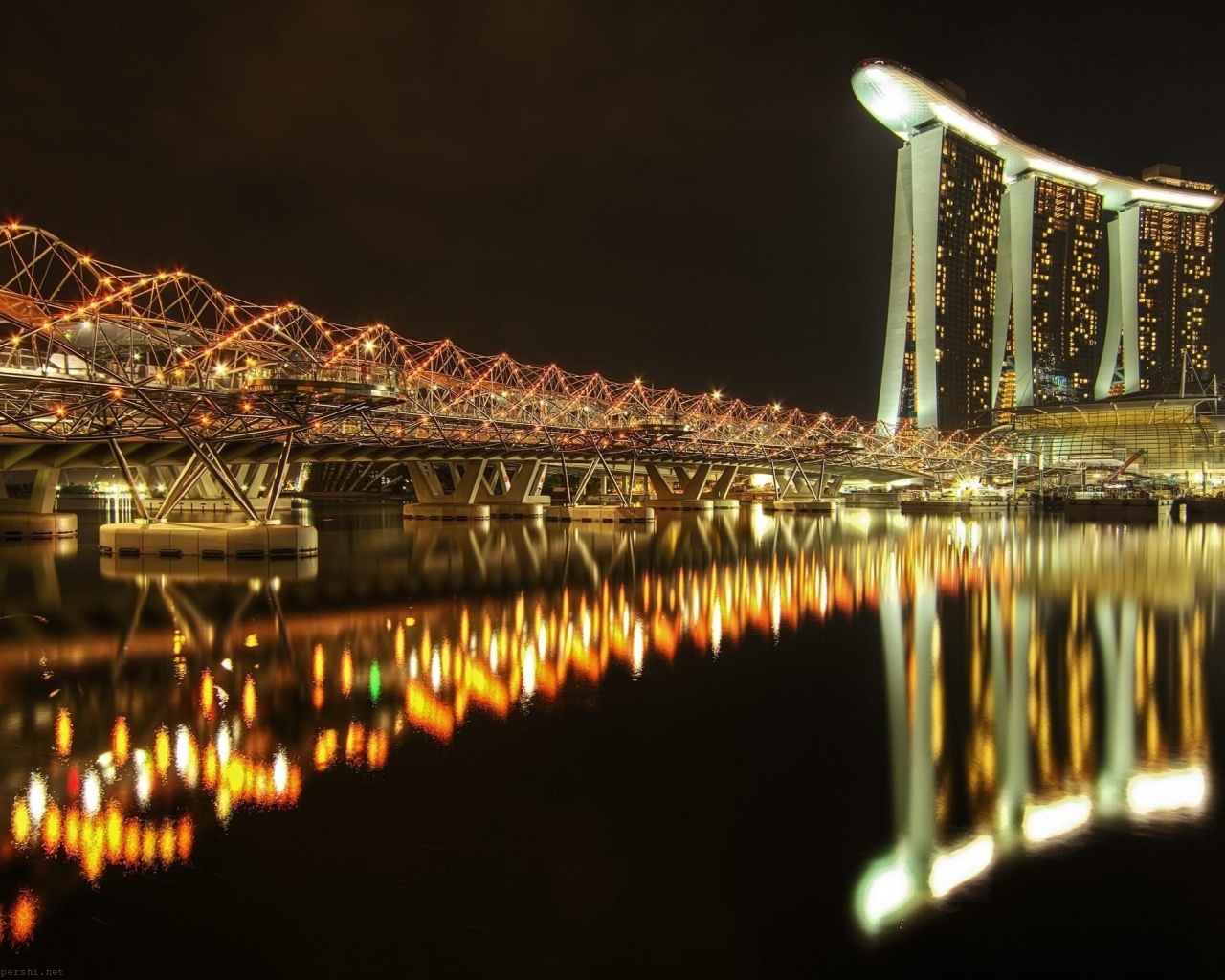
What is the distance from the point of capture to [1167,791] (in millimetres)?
7844

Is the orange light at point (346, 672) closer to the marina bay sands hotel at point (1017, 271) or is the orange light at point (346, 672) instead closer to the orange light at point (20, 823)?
the orange light at point (20, 823)

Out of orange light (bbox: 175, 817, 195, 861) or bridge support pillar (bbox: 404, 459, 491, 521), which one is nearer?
orange light (bbox: 175, 817, 195, 861)

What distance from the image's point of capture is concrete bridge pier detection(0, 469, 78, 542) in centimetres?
4072

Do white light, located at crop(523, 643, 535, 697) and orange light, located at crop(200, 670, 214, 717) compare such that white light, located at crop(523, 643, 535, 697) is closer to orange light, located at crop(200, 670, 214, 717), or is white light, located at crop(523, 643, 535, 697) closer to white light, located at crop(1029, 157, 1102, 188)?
orange light, located at crop(200, 670, 214, 717)

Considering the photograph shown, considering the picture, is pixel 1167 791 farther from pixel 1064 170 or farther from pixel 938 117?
pixel 1064 170

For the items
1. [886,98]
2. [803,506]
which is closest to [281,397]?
[803,506]

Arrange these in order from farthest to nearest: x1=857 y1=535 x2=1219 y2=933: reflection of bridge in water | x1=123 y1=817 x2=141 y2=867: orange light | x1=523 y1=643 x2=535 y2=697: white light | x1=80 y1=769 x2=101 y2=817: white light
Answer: x1=523 y1=643 x2=535 y2=697: white light, x1=80 y1=769 x2=101 y2=817: white light, x1=857 y1=535 x2=1219 y2=933: reflection of bridge in water, x1=123 y1=817 x2=141 y2=867: orange light

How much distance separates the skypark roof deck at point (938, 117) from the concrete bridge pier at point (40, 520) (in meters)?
133

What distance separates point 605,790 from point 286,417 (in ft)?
82.3

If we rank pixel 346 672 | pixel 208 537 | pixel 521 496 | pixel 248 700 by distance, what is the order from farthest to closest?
pixel 521 496, pixel 208 537, pixel 346 672, pixel 248 700

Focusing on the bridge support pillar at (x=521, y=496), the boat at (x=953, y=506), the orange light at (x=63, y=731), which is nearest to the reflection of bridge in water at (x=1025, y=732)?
the orange light at (x=63, y=731)

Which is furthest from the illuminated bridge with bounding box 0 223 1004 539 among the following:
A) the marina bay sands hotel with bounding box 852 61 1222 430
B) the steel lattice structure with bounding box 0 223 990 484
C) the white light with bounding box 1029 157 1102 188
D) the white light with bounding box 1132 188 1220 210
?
the white light with bounding box 1132 188 1220 210

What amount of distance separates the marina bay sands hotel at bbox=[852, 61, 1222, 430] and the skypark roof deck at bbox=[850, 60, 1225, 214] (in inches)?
10.3

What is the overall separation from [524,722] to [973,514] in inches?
2607
